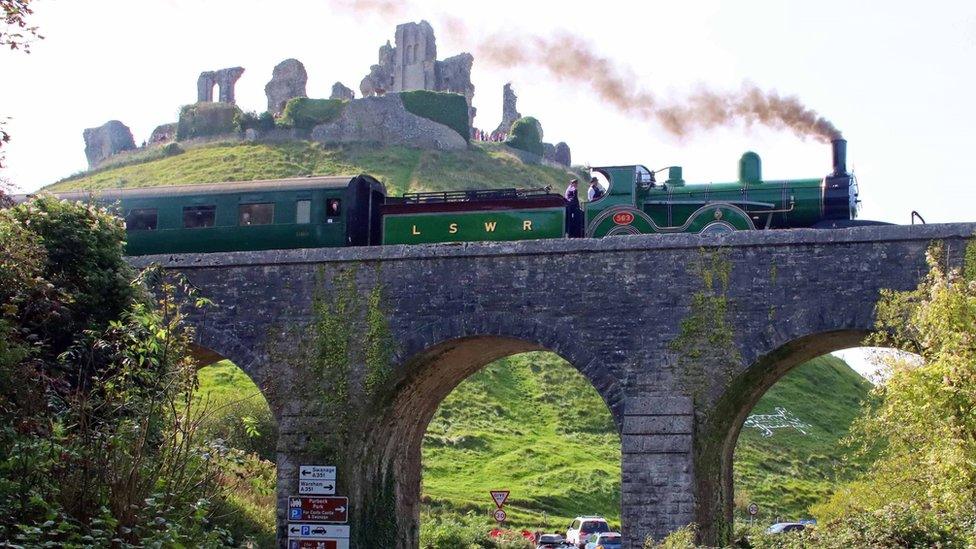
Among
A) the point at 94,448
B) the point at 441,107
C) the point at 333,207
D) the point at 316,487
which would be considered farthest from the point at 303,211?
the point at 441,107

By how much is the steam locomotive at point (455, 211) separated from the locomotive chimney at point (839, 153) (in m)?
0.03

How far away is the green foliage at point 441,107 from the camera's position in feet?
331

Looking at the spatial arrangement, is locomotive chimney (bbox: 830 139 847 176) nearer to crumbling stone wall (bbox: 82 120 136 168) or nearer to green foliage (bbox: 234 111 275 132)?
green foliage (bbox: 234 111 275 132)

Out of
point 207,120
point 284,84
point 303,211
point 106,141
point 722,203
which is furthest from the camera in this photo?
point 106,141

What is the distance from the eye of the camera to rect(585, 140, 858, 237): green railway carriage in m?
25.1

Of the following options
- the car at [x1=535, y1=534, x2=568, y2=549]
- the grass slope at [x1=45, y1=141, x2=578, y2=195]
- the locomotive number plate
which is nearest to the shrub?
the grass slope at [x1=45, y1=141, x2=578, y2=195]

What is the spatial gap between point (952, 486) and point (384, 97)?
8672cm

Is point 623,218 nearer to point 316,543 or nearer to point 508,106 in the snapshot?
point 316,543

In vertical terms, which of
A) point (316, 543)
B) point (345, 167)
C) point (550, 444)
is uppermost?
point (345, 167)

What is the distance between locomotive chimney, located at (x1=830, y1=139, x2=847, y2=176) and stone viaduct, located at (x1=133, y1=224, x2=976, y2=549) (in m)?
3.29

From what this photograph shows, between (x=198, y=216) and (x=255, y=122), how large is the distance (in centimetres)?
7584

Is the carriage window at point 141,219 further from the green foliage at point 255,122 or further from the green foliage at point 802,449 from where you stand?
the green foliage at point 255,122

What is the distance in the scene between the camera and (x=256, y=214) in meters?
27.7

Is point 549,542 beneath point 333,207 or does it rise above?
beneath
